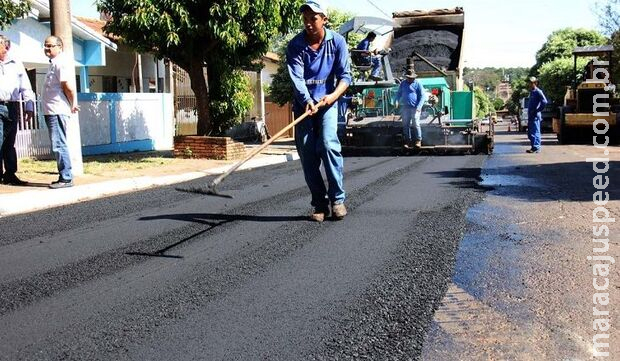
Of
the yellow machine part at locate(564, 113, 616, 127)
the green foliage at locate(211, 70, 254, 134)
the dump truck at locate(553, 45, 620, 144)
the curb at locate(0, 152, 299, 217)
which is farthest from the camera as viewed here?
the dump truck at locate(553, 45, 620, 144)

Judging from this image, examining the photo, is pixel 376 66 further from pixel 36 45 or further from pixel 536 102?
pixel 36 45

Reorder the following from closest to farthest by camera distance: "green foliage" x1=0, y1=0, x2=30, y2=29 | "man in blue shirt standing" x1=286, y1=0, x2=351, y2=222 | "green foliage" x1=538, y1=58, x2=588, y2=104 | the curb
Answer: "man in blue shirt standing" x1=286, y1=0, x2=351, y2=222, the curb, "green foliage" x1=0, y1=0, x2=30, y2=29, "green foliage" x1=538, y1=58, x2=588, y2=104

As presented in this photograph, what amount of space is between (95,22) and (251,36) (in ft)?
34.4

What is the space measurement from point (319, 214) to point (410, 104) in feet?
25.0

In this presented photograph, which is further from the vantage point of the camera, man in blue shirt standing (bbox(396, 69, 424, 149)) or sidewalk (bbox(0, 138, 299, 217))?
man in blue shirt standing (bbox(396, 69, 424, 149))

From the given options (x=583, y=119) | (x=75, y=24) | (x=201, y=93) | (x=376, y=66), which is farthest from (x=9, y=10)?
(x=583, y=119)

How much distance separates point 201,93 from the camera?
13.0 meters

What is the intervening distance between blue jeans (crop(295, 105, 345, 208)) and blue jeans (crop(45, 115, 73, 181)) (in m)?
3.49

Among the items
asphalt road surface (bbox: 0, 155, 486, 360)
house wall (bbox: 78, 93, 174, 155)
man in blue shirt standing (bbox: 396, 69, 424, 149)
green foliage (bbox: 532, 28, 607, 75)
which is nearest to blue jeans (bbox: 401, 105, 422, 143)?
man in blue shirt standing (bbox: 396, 69, 424, 149)

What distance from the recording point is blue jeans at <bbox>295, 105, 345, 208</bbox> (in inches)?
219

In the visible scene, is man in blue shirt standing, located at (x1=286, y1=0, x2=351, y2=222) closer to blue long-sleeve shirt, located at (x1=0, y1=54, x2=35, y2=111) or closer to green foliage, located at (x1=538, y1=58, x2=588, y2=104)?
blue long-sleeve shirt, located at (x1=0, y1=54, x2=35, y2=111)

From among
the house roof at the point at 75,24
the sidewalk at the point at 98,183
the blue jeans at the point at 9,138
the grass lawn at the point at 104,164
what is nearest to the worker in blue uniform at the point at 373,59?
the sidewalk at the point at 98,183

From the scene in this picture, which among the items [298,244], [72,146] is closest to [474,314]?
[298,244]

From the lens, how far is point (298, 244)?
4.70 meters
